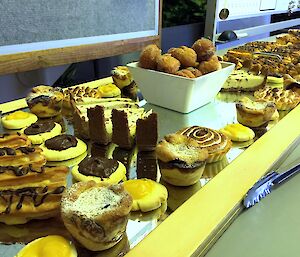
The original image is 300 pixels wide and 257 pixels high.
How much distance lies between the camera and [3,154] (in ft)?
2.11

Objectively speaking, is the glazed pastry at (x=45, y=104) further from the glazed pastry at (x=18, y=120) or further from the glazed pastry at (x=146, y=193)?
the glazed pastry at (x=146, y=193)

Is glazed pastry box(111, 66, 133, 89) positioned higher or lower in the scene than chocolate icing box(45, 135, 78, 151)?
lower

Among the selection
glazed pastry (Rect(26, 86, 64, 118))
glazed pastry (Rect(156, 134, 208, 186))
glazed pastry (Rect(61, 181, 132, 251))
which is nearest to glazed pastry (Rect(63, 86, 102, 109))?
glazed pastry (Rect(26, 86, 64, 118))

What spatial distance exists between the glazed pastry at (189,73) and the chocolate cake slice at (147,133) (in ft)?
0.67

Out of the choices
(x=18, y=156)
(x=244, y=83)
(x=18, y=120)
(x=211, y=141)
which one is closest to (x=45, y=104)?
(x=18, y=120)

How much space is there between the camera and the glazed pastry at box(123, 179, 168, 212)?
61 centimetres

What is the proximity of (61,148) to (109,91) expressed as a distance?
38 cm

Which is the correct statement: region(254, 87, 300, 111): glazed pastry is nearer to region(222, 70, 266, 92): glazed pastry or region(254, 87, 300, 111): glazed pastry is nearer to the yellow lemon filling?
region(222, 70, 266, 92): glazed pastry

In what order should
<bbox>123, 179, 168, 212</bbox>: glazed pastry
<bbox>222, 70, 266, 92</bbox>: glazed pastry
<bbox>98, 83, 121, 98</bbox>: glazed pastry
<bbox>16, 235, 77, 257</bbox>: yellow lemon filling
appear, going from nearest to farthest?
<bbox>16, 235, 77, 257</bbox>: yellow lemon filling, <bbox>123, 179, 168, 212</bbox>: glazed pastry, <bbox>98, 83, 121, 98</bbox>: glazed pastry, <bbox>222, 70, 266, 92</bbox>: glazed pastry

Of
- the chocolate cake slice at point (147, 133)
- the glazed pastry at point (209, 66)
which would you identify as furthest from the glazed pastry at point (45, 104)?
the glazed pastry at point (209, 66)

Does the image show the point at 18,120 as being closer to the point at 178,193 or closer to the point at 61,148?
the point at 61,148

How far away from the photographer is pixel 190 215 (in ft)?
1.87

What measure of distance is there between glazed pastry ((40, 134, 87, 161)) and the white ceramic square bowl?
1.00ft

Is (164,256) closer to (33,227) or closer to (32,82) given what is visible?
(33,227)
